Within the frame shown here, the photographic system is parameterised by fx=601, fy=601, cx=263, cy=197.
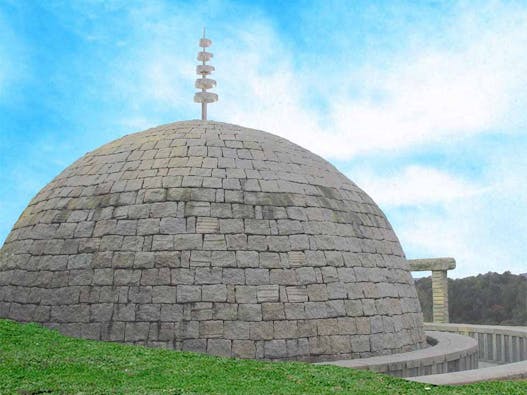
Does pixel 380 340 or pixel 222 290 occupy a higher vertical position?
pixel 222 290

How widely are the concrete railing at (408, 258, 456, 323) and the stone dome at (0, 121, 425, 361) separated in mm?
6731

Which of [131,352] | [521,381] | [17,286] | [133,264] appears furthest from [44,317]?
[521,381]

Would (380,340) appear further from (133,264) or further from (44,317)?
(44,317)

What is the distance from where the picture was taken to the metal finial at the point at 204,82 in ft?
51.6

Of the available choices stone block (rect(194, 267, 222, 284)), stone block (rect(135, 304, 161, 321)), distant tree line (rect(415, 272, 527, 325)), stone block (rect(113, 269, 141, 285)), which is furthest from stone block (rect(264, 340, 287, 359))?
distant tree line (rect(415, 272, 527, 325))

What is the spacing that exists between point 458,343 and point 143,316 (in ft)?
23.4

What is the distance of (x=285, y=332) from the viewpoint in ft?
34.4

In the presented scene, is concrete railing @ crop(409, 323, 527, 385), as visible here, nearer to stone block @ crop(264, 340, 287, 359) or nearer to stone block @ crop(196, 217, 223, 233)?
stone block @ crop(264, 340, 287, 359)

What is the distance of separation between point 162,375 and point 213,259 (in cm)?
291

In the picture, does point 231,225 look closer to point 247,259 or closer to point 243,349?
point 247,259

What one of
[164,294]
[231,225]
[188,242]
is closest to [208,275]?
[188,242]

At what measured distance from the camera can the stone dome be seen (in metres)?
10.5

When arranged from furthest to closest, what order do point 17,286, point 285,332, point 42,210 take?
point 42,210 → point 17,286 → point 285,332

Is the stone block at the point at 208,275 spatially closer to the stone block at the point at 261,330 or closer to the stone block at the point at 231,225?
the stone block at the point at 231,225
